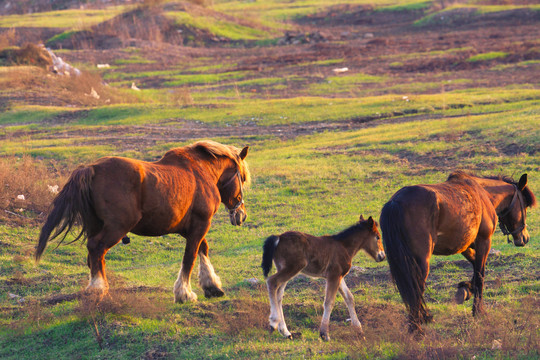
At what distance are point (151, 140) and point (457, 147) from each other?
37.4ft

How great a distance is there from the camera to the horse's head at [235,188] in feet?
30.1

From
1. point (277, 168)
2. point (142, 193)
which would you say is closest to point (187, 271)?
point (142, 193)

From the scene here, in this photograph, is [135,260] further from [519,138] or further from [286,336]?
[519,138]

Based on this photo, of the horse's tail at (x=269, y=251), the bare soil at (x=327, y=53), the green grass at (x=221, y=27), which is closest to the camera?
the horse's tail at (x=269, y=251)

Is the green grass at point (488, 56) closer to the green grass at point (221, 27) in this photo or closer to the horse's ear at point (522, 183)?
the green grass at point (221, 27)

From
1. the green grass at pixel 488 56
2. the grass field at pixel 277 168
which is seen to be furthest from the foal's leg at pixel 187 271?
the green grass at pixel 488 56

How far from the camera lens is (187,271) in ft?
27.1

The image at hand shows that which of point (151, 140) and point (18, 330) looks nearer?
point (18, 330)

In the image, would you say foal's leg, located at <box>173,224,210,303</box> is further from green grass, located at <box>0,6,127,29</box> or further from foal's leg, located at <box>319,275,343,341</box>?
Result: green grass, located at <box>0,6,127,29</box>

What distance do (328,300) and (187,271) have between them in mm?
2025

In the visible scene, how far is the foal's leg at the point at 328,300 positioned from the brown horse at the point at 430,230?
804 millimetres

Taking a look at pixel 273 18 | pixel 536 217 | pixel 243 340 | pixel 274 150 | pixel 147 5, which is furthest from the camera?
pixel 273 18

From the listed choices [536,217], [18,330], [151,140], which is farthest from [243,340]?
[151,140]

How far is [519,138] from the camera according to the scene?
63.7ft
